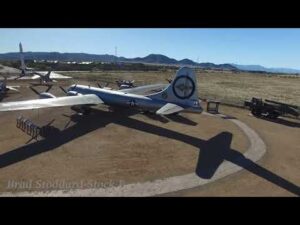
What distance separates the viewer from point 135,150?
27.5 m

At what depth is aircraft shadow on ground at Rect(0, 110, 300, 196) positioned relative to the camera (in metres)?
23.4

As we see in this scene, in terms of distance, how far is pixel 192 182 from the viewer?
70.7ft

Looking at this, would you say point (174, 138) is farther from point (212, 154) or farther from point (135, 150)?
point (135, 150)

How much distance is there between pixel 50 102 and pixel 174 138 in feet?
52.2

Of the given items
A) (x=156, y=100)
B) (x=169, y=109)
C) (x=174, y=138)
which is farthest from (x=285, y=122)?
(x=174, y=138)

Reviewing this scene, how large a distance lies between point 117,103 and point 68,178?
21.1 metres

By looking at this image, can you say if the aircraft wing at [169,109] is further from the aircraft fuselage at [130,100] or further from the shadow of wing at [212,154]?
the shadow of wing at [212,154]

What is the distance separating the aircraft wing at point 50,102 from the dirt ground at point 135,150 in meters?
1.91

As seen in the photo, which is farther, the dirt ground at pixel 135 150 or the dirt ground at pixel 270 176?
the dirt ground at pixel 135 150

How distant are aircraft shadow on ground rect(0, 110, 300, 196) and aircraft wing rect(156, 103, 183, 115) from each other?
222 cm

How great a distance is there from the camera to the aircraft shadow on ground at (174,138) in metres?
23.4

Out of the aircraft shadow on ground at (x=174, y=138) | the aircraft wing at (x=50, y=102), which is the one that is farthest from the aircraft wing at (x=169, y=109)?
the aircraft wing at (x=50, y=102)
